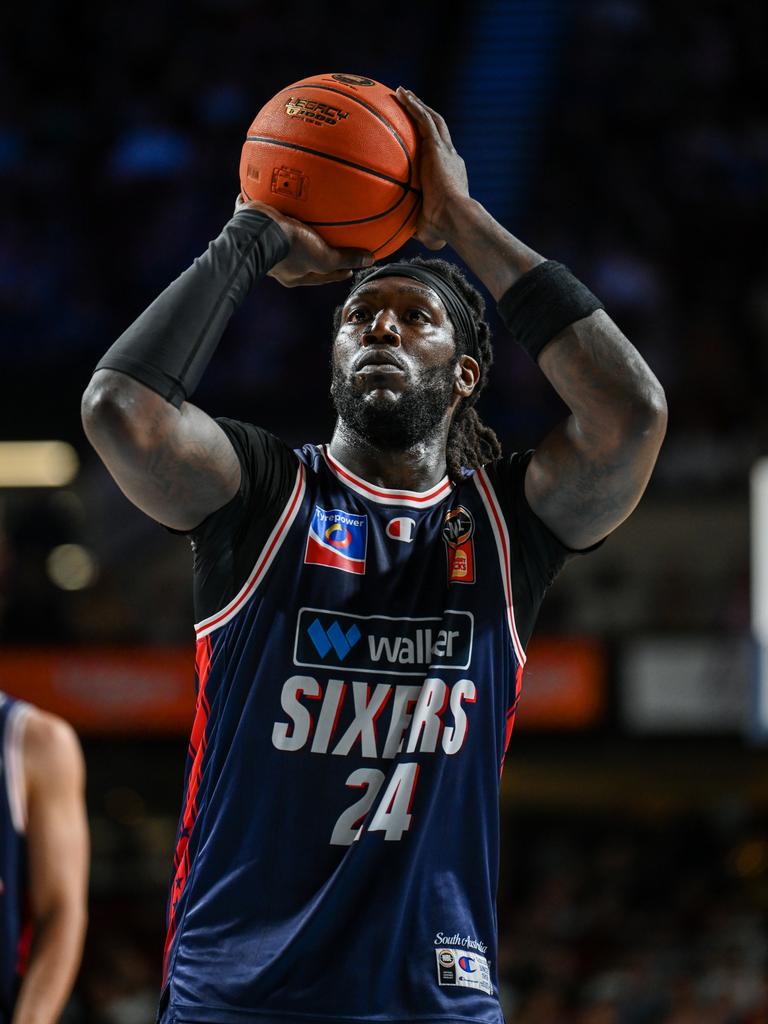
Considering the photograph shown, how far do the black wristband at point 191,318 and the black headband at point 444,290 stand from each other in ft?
1.12

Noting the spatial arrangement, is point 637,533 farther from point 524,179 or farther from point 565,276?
point 565,276

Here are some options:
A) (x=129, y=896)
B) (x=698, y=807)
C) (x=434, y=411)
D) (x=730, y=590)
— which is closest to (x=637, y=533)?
(x=730, y=590)

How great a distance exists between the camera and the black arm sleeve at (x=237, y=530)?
3125mm

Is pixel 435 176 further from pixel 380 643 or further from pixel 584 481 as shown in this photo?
pixel 380 643

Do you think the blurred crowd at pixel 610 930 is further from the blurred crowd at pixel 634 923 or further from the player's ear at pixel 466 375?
the player's ear at pixel 466 375

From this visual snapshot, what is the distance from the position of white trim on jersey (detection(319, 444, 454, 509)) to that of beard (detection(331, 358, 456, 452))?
0.09 metres

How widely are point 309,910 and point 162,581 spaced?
35.8ft

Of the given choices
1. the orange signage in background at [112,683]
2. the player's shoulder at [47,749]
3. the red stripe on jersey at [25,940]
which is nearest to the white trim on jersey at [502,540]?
the player's shoulder at [47,749]

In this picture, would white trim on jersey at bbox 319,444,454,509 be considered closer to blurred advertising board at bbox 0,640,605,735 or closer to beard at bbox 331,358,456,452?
beard at bbox 331,358,456,452

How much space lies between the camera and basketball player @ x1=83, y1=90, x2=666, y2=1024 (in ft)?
9.72

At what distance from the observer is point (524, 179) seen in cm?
1461

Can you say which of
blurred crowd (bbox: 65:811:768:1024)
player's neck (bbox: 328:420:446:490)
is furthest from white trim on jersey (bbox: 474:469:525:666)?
blurred crowd (bbox: 65:811:768:1024)

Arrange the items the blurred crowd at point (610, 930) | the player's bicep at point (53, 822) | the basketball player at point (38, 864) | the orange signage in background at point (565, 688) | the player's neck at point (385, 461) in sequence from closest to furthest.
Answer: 1. the player's neck at point (385, 461)
2. the basketball player at point (38, 864)
3. the player's bicep at point (53, 822)
4. the blurred crowd at point (610, 930)
5. the orange signage in background at point (565, 688)

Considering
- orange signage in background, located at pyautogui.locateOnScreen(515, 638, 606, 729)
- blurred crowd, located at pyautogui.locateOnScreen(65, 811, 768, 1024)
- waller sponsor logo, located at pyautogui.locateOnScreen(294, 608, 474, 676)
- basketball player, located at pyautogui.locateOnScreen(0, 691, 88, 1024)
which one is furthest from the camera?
orange signage in background, located at pyautogui.locateOnScreen(515, 638, 606, 729)
